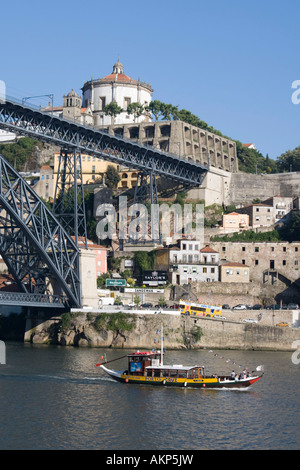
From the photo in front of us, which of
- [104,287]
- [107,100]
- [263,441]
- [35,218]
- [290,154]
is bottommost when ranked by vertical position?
[263,441]

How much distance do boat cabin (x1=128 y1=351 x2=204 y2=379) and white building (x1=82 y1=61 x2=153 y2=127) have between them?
86.7 m

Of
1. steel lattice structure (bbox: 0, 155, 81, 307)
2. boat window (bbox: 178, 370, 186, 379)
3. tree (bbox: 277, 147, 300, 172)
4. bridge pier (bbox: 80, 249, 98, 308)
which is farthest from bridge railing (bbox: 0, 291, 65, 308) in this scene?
tree (bbox: 277, 147, 300, 172)

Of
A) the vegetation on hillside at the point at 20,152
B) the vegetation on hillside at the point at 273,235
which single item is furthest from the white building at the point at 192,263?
the vegetation on hillside at the point at 20,152

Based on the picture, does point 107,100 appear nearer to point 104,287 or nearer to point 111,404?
point 104,287

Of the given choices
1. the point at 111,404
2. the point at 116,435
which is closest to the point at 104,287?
the point at 111,404

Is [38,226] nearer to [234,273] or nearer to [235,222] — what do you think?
[234,273]

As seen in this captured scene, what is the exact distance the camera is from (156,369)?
53938 millimetres

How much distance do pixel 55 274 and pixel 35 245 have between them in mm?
4056

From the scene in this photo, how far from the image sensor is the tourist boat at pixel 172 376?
52969 mm

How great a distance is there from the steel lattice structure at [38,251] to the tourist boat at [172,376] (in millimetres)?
22670

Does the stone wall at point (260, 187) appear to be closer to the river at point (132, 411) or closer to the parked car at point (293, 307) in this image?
the parked car at point (293, 307)

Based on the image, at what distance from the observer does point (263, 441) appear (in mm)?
38969

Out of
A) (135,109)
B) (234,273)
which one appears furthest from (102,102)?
(234,273)

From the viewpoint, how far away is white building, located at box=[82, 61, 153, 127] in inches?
5502
